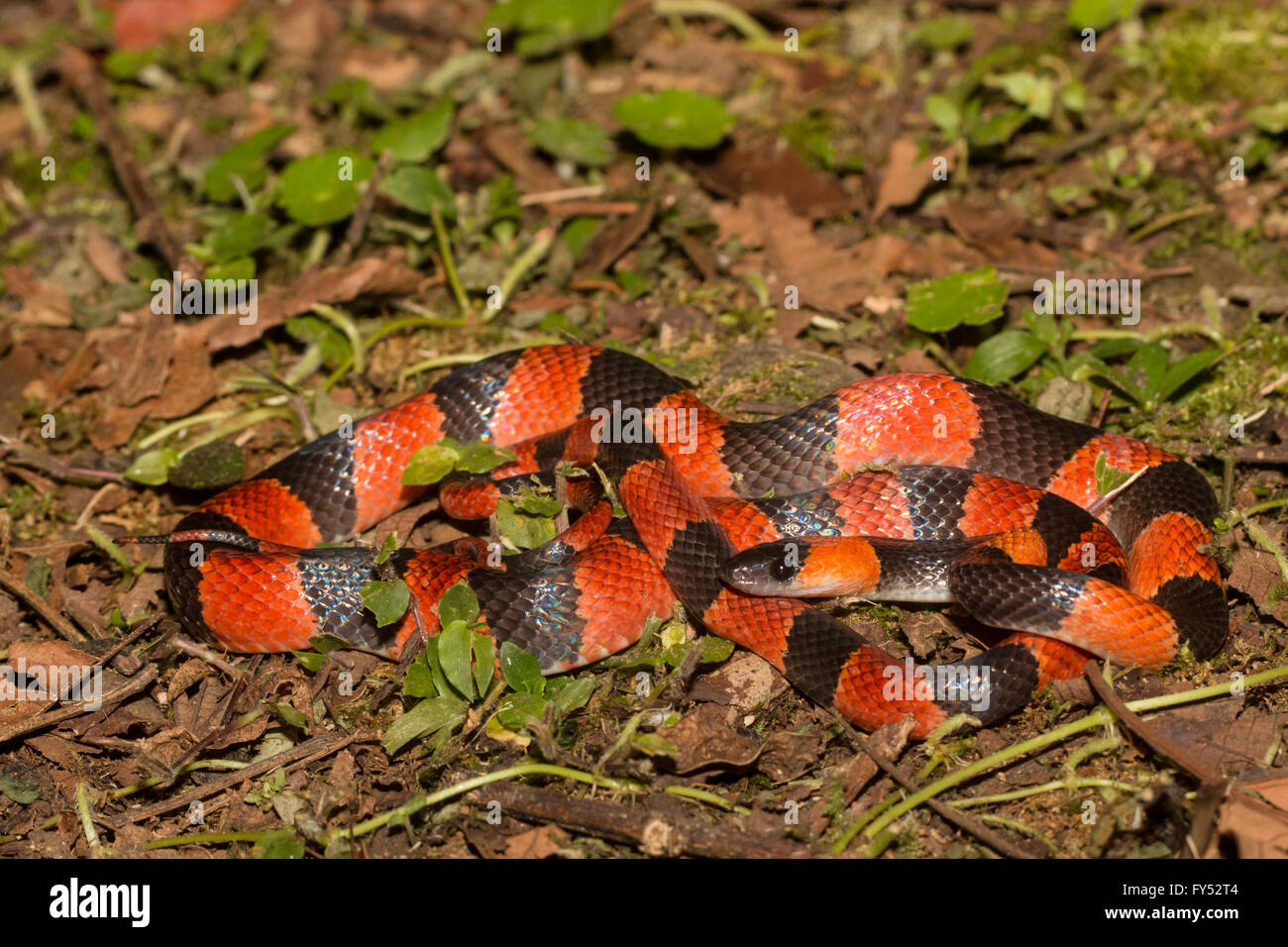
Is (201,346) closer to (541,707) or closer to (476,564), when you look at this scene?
(476,564)

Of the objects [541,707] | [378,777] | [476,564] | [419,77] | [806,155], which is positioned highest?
[419,77]

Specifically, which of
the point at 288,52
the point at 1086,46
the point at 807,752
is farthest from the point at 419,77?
the point at 807,752

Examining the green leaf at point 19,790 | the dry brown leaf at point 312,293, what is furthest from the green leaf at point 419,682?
the dry brown leaf at point 312,293

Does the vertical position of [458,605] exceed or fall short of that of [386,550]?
it falls short

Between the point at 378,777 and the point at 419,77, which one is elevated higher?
the point at 419,77

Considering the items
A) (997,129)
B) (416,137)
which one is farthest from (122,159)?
(997,129)

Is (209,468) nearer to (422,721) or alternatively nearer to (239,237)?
(239,237)
